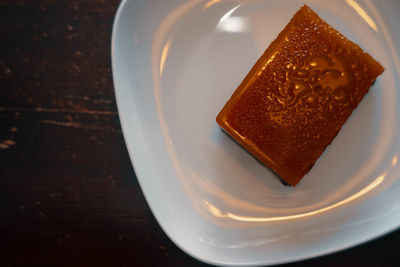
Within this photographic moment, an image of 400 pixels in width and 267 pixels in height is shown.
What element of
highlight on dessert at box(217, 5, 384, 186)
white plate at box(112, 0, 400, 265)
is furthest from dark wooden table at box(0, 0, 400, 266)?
highlight on dessert at box(217, 5, 384, 186)

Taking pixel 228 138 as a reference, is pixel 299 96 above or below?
above

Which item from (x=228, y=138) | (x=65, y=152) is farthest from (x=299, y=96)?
(x=65, y=152)

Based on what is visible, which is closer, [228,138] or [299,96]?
[299,96]

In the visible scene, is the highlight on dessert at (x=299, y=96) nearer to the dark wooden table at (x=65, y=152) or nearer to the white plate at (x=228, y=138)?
the white plate at (x=228, y=138)

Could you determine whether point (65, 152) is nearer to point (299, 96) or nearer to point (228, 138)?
point (228, 138)

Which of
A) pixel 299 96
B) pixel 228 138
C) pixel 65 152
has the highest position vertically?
pixel 299 96

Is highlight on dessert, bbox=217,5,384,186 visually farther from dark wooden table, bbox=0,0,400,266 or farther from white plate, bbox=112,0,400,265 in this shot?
dark wooden table, bbox=0,0,400,266
